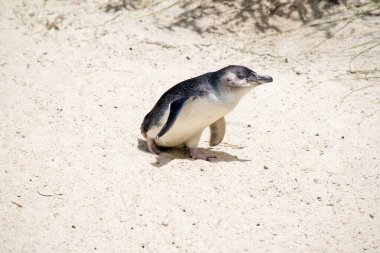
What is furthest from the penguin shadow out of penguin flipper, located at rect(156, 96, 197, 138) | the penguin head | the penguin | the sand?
the penguin head

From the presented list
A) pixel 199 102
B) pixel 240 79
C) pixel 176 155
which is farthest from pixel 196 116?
pixel 176 155

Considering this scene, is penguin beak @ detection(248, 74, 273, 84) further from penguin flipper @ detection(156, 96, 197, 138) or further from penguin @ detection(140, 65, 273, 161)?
penguin flipper @ detection(156, 96, 197, 138)

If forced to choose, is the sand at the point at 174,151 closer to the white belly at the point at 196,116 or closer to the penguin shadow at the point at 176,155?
the penguin shadow at the point at 176,155

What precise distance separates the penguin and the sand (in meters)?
0.25

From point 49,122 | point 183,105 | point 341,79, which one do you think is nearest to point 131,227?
point 183,105

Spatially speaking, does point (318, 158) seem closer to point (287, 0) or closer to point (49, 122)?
point (49, 122)

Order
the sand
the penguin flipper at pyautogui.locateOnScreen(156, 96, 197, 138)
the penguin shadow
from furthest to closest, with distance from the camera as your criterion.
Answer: the penguin shadow, the penguin flipper at pyautogui.locateOnScreen(156, 96, 197, 138), the sand

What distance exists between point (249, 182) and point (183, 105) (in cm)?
63

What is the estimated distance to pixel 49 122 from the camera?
3949mm

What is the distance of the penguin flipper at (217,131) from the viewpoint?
360 centimetres

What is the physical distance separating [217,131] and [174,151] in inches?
12.9

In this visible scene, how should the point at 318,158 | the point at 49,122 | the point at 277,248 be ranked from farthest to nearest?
the point at 49,122
the point at 318,158
the point at 277,248

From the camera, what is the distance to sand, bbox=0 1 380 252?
9.35 ft

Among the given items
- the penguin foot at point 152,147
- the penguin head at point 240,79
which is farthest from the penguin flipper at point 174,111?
the penguin foot at point 152,147
